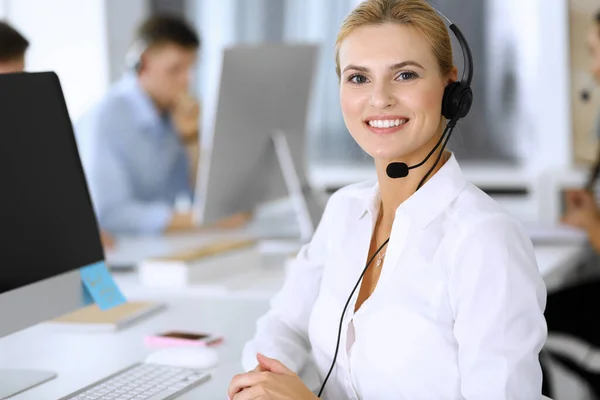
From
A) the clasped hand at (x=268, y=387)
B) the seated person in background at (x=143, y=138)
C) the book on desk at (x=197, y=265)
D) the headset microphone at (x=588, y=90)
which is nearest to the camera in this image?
the clasped hand at (x=268, y=387)

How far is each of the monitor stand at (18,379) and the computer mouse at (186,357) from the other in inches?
7.1

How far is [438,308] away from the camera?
1.31m

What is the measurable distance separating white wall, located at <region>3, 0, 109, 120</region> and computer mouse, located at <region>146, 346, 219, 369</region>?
10.2 feet

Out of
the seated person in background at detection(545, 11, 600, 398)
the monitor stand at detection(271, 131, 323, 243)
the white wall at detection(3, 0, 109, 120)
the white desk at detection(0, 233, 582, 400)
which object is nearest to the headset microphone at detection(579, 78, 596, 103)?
the seated person in background at detection(545, 11, 600, 398)

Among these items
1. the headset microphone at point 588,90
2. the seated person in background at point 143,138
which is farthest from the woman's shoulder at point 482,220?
the headset microphone at point 588,90

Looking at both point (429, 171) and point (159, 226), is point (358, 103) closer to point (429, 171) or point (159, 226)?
point (429, 171)

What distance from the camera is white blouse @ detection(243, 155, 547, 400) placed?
122cm

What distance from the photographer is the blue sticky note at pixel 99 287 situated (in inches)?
66.4

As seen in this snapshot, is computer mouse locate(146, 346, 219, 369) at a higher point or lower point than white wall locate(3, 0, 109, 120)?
lower

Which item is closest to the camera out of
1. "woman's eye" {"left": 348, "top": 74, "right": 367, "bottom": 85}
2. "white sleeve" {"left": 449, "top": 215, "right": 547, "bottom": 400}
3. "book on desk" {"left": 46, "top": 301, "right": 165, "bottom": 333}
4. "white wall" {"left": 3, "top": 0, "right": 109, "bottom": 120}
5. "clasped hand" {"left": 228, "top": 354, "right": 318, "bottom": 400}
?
"white sleeve" {"left": 449, "top": 215, "right": 547, "bottom": 400}

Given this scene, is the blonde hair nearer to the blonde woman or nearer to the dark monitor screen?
the blonde woman

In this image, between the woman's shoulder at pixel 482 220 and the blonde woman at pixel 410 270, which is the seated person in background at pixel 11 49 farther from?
the woman's shoulder at pixel 482 220

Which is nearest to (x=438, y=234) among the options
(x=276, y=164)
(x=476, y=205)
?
(x=476, y=205)

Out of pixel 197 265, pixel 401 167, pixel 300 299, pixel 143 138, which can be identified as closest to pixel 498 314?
pixel 401 167
